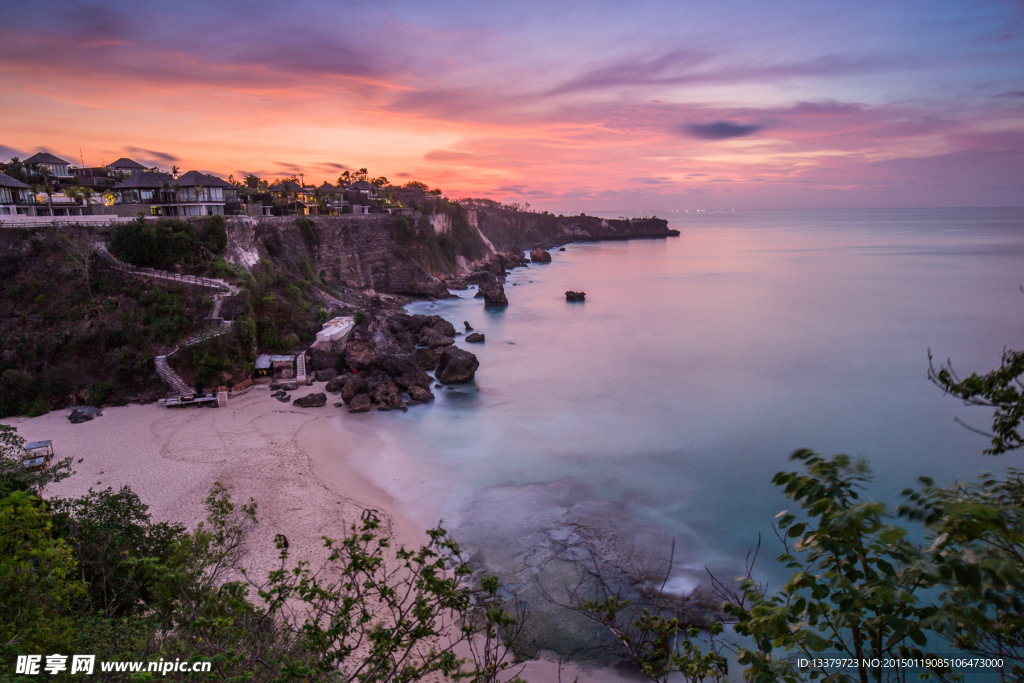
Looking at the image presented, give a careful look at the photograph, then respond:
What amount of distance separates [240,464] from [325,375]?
36.2 feet

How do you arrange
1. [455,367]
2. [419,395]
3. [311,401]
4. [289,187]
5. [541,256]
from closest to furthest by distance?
A: [311,401] < [419,395] < [455,367] < [289,187] < [541,256]

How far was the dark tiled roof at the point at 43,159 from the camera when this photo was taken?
174 ft

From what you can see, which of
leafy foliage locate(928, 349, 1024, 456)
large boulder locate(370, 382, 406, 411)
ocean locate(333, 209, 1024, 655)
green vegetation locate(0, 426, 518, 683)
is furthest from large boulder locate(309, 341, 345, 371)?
leafy foliage locate(928, 349, 1024, 456)

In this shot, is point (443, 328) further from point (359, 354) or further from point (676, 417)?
point (676, 417)

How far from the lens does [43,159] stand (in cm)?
5378

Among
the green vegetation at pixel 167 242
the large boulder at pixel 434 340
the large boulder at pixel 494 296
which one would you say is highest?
the green vegetation at pixel 167 242

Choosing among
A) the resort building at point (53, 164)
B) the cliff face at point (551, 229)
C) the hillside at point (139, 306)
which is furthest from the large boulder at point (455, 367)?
the cliff face at point (551, 229)

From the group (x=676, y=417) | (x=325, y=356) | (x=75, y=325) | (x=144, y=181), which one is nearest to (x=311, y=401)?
(x=325, y=356)

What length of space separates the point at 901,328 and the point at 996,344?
7.91 metres

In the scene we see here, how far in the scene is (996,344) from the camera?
41594 millimetres

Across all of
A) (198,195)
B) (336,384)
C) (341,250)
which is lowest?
(336,384)

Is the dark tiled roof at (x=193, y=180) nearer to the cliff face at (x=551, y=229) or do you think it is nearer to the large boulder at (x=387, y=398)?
the large boulder at (x=387, y=398)

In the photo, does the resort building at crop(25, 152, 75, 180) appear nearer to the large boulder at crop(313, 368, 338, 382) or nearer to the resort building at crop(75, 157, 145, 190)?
the resort building at crop(75, 157, 145, 190)

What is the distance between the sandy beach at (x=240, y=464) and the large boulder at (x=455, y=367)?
7.84 metres
